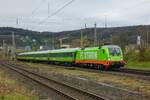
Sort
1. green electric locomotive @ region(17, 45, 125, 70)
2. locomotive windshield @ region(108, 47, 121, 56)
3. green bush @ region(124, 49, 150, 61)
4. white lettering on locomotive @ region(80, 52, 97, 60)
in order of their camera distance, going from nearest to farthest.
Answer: green electric locomotive @ region(17, 45, 125, 70)
locomotive windshield @ region(108, 47, 121, 56)
white lettering on locomotive @ region(80, 52, 97, 60)
green bush @ region(124, 49, 150, 61)

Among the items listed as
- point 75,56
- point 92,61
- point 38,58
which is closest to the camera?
point 92,61

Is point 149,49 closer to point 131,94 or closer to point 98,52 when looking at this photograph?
point 98,52

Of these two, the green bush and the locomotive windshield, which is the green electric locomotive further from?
the green bush

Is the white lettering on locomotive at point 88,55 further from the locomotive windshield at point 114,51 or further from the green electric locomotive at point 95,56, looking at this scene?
the locomotive windshield at point 114,51

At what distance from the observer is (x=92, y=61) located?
44.6 meters

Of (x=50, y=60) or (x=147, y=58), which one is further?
(x=50, y=60)

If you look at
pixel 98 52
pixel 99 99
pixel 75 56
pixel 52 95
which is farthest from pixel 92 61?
pixel 99 99

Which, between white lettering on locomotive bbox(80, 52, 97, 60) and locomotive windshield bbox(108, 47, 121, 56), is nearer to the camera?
locomotive windshield bbox(108, 47, 121, 56)

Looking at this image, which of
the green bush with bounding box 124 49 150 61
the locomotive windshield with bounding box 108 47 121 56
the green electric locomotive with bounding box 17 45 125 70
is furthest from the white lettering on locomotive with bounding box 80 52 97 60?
the green bush with bounding box 124 49 150 61

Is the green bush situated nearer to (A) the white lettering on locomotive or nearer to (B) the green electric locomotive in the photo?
(B) the green electric locomotive

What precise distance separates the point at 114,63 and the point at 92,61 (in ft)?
16.6

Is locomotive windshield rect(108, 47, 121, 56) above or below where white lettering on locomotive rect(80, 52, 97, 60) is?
above

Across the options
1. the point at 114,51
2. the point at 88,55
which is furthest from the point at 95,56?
the point at 88,55

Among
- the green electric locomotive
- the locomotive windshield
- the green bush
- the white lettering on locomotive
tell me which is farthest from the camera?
the green bush
